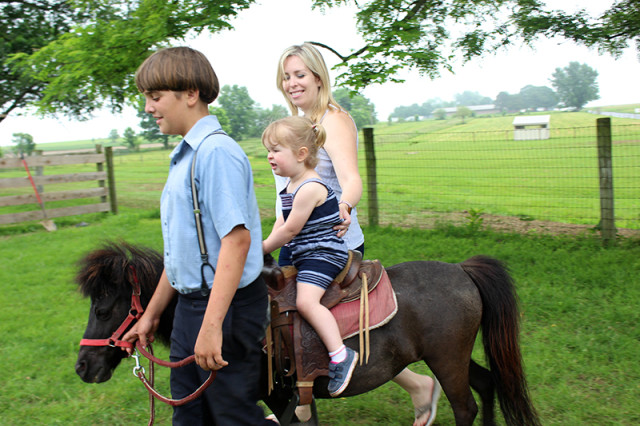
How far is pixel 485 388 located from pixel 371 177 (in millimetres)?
6074

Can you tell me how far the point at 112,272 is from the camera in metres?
2.43

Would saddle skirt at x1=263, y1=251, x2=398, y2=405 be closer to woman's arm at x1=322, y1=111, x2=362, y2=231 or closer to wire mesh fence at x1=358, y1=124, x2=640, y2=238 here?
woman's arm at x1=322, y1=111, x2=362, y2=231

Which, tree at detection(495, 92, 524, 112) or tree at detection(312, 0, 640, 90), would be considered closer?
tree at detection(312, 0, 640, 90)

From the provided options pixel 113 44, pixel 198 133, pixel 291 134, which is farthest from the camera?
pixel 113 44

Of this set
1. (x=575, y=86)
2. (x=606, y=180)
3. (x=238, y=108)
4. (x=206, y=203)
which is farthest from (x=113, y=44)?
(x=575, y=86)

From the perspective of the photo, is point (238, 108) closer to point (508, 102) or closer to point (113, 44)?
point (113, 44)

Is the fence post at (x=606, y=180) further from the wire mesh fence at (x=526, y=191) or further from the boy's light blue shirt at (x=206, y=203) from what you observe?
the boy's light blue shirt at (x=206, y=203)

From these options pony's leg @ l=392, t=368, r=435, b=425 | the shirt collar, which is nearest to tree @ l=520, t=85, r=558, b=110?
pony's leg @ l=392, t=368, r=435, b=425

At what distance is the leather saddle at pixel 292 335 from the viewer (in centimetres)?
242

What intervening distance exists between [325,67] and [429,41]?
188 inches

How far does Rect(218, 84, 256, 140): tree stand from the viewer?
16531mm

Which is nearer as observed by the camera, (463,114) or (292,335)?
(292,335)

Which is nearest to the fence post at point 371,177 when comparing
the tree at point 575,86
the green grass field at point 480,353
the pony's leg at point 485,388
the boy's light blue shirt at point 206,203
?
the green grass field at point 480,353

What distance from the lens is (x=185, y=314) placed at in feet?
6.15
